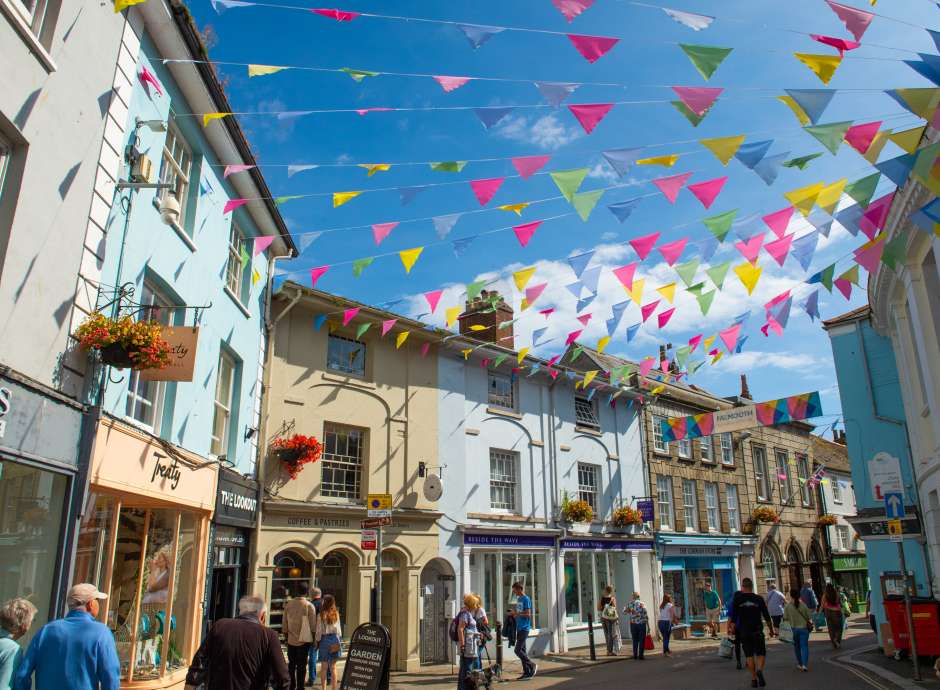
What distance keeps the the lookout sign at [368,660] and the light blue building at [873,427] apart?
545 inches

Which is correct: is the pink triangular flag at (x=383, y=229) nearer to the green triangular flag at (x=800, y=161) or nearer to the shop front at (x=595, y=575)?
the green triangular flag at (x=800, y=161)

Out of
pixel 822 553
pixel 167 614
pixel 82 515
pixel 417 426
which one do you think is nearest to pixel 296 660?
pixel 167 614

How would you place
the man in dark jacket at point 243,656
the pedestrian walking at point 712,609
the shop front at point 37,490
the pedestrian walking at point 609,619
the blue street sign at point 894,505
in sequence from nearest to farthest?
1. the man in dark jacket at point 243,656
2. the shop front at point 37,490
3. the blue street sign at point 894,505
4. the pedestrian walking at point 609,619
5. the pedestrian walking at point 712,609

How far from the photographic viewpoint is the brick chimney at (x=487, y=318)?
20.0m

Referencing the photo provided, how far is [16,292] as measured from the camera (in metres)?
6.23

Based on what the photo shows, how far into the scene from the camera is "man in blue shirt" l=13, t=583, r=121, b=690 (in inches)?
178

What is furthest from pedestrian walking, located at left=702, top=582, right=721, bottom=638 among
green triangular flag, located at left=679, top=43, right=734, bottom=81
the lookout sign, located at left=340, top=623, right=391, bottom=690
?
green triangular flag, located at left=679, top=43, right=734, bottom=81

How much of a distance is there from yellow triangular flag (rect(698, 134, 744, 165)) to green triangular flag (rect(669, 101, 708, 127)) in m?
0.40

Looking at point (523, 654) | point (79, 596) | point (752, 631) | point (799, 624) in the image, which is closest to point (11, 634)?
point (79, 596)

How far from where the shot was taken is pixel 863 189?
310 inches

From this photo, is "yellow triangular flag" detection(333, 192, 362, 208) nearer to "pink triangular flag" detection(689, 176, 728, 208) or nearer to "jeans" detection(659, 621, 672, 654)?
"pink triangular flag" detection(689, 176, 728, 208)

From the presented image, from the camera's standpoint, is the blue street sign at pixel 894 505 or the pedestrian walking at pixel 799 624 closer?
the blue street sign at pixel 894 505

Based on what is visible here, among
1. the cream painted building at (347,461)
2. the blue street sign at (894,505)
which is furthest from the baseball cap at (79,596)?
the blue street sign at (894,505)

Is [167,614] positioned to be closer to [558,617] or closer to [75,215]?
[75,215]
